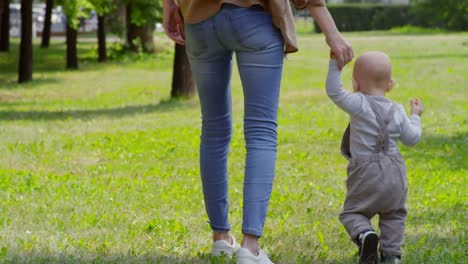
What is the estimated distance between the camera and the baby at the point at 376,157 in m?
4.89

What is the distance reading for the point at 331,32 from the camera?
4.53m

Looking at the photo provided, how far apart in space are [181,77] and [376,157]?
1425 cm

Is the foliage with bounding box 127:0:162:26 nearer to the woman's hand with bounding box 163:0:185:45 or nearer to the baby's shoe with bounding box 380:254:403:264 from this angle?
the woman's hand with bounding box 163:0:185:45

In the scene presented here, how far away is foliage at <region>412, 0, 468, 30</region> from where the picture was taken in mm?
53625

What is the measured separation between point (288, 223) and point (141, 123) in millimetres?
8621

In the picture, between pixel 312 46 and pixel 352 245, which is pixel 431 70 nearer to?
pixel 312 46

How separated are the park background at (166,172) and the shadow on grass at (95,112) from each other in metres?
0.03

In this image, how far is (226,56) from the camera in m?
4.66

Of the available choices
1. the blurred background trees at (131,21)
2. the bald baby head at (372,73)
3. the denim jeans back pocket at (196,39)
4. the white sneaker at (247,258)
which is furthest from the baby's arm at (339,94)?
the blurred background trees at (131,21)

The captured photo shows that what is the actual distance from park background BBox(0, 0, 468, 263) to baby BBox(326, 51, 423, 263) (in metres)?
0.28

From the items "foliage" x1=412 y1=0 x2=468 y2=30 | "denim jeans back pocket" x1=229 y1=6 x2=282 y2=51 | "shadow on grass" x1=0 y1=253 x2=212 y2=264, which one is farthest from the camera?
"foliage" x1=412 y1=0 x2=468 y2=30

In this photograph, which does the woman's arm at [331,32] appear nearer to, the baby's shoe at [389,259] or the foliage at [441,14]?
the baby's shoe at [389,259]

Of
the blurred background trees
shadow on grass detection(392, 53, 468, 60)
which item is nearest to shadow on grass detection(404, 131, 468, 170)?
the blurred background trees

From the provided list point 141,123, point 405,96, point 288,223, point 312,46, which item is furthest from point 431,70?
point 288,223
